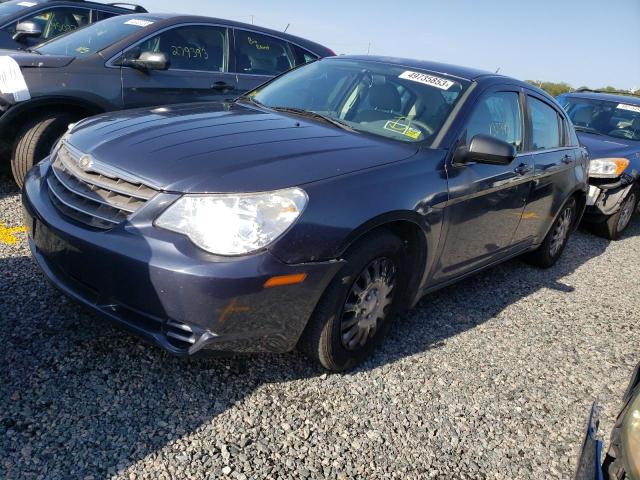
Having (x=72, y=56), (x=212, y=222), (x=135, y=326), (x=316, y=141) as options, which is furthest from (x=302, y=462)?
(x=72, y=56)

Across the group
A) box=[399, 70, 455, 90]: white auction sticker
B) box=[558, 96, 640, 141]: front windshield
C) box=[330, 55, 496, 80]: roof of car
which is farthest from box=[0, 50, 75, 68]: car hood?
box=[558, 96, 640, 141]: front windshield

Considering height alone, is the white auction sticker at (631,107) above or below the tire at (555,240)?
above

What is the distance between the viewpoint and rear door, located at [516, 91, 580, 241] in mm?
3973

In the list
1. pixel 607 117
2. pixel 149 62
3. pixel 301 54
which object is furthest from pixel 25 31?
pixel 607 117

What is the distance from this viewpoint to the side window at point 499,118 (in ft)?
10.8

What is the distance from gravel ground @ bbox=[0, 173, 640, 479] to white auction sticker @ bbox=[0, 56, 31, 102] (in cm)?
119

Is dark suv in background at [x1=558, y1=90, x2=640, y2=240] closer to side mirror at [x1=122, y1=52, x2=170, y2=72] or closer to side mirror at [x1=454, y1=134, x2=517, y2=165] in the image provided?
Answer: side mirror at [x1=454, y1=134, x2=517, y2=165]

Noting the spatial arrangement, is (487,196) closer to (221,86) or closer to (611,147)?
(221,86)

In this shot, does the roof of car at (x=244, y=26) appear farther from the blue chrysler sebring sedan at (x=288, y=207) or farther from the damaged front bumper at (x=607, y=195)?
the damaged front bumper at (x=607, y=195)

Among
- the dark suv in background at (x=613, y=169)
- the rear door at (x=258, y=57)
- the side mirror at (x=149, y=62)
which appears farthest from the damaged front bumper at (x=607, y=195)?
the side mirror at (x=149, y=62)

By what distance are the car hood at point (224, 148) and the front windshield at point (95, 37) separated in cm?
192

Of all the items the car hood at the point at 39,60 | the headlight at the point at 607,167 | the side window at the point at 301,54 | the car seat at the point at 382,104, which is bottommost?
the headlight at the point at 607,167

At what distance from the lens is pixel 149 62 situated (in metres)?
4.59

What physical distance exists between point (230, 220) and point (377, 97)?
1615 millimetres
